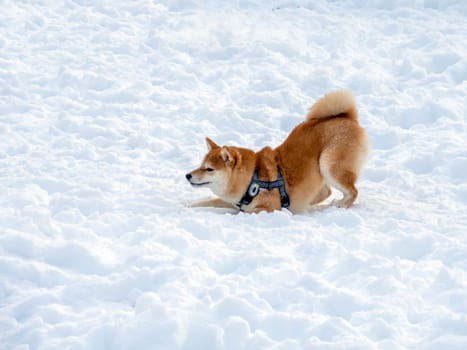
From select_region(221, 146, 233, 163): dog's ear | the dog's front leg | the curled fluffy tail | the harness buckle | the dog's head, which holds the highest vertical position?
the curled fluffy tail

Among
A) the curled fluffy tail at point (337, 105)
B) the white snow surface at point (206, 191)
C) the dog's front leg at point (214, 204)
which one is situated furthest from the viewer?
the curled fluffy tail at point (337, 105)

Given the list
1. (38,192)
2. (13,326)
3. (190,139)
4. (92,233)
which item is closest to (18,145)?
(38,192)

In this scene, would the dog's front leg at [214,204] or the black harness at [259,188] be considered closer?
the black harness at [259,188]

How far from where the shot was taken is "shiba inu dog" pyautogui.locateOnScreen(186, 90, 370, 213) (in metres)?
6.81

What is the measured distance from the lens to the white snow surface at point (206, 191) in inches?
172

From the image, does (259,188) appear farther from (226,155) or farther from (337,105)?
(337,105)

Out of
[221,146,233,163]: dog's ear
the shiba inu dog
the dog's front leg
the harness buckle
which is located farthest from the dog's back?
the dog's front leg

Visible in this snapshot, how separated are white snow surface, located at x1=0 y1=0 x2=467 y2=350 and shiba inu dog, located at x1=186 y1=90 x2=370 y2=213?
1.07 ft

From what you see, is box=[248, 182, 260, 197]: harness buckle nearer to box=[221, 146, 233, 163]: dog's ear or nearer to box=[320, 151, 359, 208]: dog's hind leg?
box=[221, 146, 233, 163]: dog's ear

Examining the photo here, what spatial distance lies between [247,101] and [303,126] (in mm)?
2434

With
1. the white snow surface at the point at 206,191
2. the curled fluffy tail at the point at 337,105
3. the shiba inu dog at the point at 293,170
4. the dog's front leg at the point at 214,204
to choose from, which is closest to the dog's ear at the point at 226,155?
the shiba inu dog at the point at 293,170

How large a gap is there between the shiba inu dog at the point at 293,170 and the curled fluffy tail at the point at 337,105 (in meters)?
0.01

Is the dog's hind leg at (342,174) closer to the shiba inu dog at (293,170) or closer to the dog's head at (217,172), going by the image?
the shiba inu dog at (293,170)

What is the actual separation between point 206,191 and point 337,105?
1.79 meters
